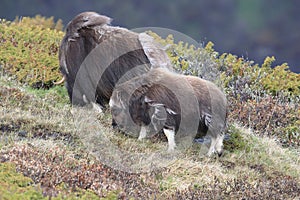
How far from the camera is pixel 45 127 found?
222 inches

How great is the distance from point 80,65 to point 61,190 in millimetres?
2607

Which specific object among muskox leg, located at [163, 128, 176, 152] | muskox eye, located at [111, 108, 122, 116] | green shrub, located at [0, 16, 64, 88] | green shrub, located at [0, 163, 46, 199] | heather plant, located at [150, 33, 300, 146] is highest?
heather plant, located at [150, 33, 300, 146]

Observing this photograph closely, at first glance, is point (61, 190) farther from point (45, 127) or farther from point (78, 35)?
point (78, 35)

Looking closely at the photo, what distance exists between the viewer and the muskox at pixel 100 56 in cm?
610

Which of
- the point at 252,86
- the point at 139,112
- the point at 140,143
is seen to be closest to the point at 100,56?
the point at 139,112

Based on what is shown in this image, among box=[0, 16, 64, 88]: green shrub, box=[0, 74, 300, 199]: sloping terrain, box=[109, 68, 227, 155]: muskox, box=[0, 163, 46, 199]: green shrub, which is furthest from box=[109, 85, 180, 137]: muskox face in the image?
box=[0, 16, 64, 88]: green shrub

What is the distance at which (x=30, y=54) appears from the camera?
8492 millimetres

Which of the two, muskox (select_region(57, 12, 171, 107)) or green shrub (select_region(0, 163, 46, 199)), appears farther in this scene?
muskox (select_region(57, 12, 171, 107))

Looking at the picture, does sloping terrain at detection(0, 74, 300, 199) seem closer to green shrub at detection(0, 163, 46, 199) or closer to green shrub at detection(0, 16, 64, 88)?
green shrub at detection(0, 163, 46, 199)

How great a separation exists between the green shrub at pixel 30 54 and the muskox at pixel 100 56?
1.11 m

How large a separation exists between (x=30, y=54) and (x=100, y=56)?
2529 mm

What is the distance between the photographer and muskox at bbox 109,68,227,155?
5.42m

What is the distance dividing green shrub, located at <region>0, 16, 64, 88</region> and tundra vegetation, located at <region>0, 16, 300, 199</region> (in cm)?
2

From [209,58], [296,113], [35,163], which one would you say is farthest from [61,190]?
[209,58]
